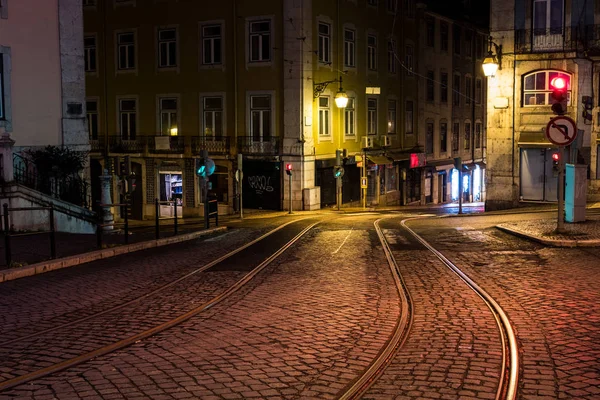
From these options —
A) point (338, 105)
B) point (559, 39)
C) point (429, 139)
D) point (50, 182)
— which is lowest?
point (50, 182)

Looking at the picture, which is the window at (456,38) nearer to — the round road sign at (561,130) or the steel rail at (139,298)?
the round road sign at (561,130)

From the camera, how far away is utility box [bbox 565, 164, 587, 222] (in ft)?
56.1

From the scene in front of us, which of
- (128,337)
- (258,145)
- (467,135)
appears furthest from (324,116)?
(128,337)

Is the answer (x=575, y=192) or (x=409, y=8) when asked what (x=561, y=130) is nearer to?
(x=575, y=192)

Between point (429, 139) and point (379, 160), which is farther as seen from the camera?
point (429, 139)

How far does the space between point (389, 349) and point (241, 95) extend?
96.9 feet

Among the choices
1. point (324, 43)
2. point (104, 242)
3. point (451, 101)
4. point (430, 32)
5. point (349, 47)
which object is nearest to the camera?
point (104, 242)

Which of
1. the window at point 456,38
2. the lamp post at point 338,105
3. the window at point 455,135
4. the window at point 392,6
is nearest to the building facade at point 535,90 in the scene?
the lamp post at point 338,105

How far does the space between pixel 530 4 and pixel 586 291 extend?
2021cm

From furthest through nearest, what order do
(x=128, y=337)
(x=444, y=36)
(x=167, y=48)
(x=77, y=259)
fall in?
(x=444, y=36), (x=167, y=48), (x=77, y=259), (x=128, y=337)

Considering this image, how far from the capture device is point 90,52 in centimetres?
4009

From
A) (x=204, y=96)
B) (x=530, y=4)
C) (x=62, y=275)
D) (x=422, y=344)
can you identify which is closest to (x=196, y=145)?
(x=204, y=96)

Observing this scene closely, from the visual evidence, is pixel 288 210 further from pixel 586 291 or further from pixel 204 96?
pixel 586 291

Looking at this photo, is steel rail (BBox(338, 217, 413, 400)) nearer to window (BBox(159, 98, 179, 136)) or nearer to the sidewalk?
the sidewalk
